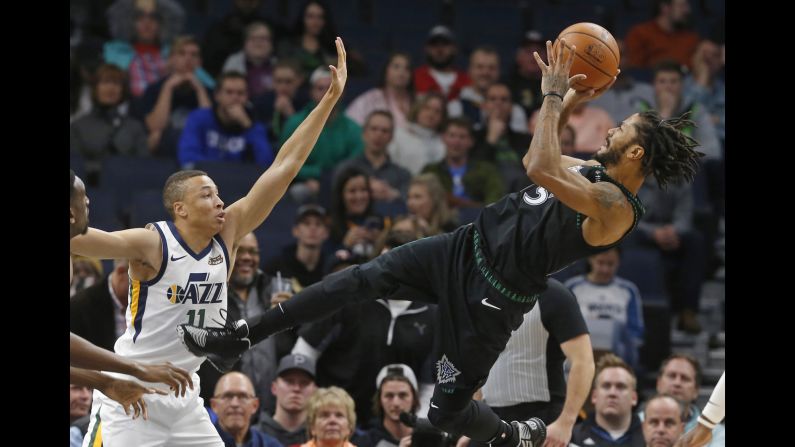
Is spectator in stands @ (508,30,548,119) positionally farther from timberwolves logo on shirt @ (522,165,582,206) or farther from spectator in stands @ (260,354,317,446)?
timberwolves logo on shirt @ (522,165,582,206)

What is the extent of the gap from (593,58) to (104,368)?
2924mm

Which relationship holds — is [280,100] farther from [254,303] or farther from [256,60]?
[254,303]

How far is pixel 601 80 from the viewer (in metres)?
6.29

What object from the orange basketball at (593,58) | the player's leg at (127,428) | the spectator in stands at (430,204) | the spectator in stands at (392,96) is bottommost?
the player's leg at (127,428)

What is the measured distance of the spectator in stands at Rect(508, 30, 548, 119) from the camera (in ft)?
42.9

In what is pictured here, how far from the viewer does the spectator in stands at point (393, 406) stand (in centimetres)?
820

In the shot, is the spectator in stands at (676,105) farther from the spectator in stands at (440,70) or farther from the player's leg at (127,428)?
the player's leg at (127,428)

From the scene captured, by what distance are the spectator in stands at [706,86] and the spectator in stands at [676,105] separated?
0.71 meters

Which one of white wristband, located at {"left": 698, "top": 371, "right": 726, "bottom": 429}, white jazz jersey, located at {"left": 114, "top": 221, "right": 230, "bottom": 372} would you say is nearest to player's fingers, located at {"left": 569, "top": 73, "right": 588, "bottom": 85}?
white wristband, located at {"left": 698, "top": 371, "right": 726, "bottom": 429}

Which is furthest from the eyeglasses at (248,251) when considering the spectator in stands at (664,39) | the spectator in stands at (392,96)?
the spectator in stands at (664,39)

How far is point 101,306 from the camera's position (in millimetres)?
8414

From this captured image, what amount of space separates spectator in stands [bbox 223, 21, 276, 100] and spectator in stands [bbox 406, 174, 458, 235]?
112 inches

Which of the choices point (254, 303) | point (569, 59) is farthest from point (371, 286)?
point (254, 303)

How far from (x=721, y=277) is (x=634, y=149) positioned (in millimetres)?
6347
